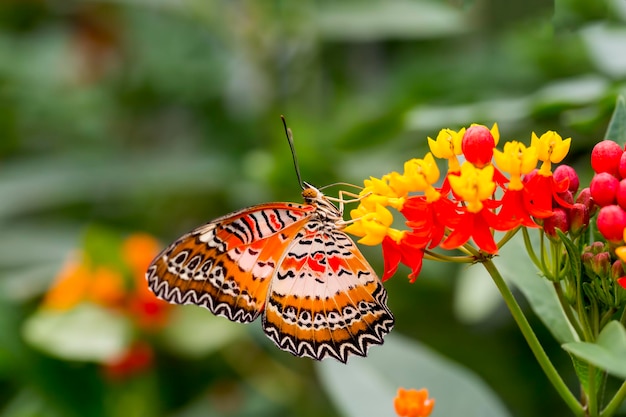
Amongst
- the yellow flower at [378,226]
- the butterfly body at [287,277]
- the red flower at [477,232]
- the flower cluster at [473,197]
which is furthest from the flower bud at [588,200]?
the butterfly body at [287,277]

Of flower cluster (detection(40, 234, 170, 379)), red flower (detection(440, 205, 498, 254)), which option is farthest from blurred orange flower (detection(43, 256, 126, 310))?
red flower (detection(440, 205, 498, 254))

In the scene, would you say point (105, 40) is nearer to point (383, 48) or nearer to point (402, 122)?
point (383, 48)

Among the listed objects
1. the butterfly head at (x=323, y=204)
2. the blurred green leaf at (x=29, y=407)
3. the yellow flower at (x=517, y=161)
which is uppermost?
the yellow flower at (x=517, y=161)

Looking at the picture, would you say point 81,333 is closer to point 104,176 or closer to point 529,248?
point 104,176

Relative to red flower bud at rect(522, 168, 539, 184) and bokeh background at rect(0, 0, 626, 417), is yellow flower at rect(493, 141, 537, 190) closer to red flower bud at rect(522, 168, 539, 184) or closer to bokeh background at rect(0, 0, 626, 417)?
red flower bud at rect(522, 168, 539, 184)

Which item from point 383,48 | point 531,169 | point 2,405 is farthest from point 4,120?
point 531,169

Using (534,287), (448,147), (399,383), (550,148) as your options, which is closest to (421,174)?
(448,147)

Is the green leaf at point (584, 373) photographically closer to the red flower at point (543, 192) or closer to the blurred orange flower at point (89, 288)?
the red flower at point (543, 192)
